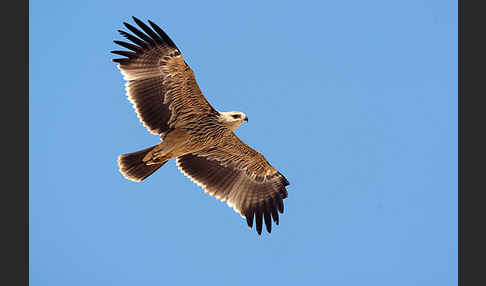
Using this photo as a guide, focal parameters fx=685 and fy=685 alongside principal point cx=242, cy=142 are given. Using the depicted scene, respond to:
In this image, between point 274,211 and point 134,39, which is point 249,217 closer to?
point 274,211

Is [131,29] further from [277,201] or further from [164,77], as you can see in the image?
[277,201]

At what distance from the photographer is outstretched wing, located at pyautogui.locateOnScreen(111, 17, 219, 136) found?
442 inches

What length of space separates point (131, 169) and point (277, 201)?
8.67 feet

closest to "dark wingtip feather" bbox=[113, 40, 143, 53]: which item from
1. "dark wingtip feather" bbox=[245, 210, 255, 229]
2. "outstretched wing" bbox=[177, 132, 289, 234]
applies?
"outstretched wing" bbox=[177, 132, 289, 234]

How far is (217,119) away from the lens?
38.0ft

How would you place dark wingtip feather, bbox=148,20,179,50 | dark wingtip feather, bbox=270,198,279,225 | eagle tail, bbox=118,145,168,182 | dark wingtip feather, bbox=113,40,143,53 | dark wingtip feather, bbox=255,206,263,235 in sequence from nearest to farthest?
dark wingtip feather, bbox=148,20,179,50, dark wingtip feather, bbox=113,40,143,53, eagle tail, bbox=118,145,168,182, dark wingtip feather, bbox=255,206,263,235, dark wingtip feather, bbox=270,198,279,225

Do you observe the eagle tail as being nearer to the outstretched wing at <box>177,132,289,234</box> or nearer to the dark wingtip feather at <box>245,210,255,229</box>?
the outstretched wing at <box>177,132,289,234</box>

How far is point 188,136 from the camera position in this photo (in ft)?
38.5

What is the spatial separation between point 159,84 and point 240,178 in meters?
2.36

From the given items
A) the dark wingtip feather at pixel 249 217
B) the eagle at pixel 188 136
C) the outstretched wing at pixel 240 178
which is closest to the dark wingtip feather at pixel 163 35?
the eagle at pixel 188 136

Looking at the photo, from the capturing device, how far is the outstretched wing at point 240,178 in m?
12.2

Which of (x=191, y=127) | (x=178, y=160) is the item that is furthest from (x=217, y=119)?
(x=178, y=160)

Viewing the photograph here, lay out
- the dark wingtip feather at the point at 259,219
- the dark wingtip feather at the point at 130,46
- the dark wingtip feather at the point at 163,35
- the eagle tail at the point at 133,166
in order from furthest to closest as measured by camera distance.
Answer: the dark wingtip feather at the point at 259,219 < the eagle tail at the point at 133,166 < the dark wingtip feather at the point at 130,46 < the dark wingtip feather at the point at 163,35

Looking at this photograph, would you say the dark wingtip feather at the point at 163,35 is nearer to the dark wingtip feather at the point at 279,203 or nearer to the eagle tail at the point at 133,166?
the eagle tail at the point at 133,166
